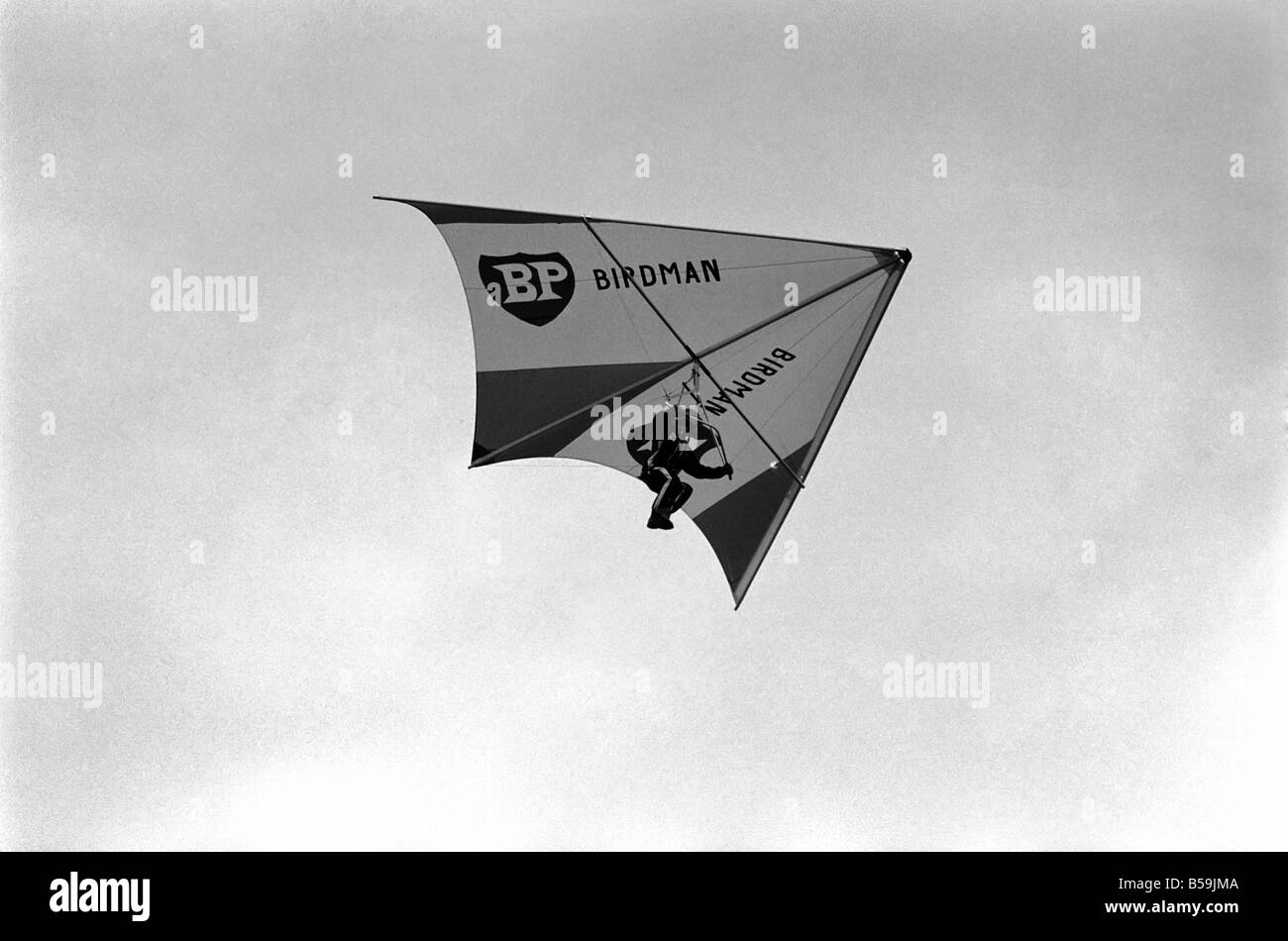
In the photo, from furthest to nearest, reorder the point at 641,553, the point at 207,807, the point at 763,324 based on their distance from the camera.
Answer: the point at 641,553
the point at 207,807
the point at 763,324

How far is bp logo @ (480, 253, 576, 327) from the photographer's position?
13.4 metres

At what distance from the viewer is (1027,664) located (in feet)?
61.3

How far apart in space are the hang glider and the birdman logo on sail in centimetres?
1

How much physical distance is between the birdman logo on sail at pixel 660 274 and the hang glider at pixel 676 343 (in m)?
0.01

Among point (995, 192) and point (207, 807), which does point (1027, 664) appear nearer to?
point (995, 192)

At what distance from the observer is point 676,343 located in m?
13.6
